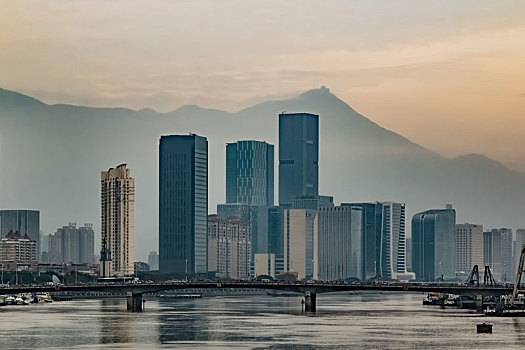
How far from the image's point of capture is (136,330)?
6353 inches

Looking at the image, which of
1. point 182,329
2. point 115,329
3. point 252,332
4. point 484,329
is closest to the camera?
point 484,329

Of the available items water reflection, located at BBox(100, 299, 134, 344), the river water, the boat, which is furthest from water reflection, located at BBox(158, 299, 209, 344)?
the boat

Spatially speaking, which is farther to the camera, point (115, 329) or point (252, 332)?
point (115, 329)

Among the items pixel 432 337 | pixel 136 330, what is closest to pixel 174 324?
pixel 136 330

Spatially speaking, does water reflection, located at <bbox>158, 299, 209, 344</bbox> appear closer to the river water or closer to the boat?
the river water

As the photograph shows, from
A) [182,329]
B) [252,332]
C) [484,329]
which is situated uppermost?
[484,329]

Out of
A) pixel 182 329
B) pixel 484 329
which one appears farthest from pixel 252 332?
pixel 484 329

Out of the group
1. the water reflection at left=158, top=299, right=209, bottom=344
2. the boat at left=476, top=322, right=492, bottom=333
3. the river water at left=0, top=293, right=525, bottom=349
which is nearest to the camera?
the river water at left=0, top=293, right=525, bottom=349

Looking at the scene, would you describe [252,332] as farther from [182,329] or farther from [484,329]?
[484,329]

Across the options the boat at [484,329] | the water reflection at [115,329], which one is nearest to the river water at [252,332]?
the water reflection at [115,329]

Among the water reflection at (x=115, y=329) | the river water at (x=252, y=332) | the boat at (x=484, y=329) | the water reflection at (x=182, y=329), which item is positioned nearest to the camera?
the river water at (x=252, y=332)

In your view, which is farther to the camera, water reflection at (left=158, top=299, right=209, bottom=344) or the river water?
water reflection at (left=158, top=299, right=209, bottom=344)

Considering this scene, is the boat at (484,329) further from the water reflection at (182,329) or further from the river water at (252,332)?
the water reflection at (182,329)

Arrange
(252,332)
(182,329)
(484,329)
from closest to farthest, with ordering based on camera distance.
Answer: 1. (484,329)
2. (252,332)
3. (182,329)
